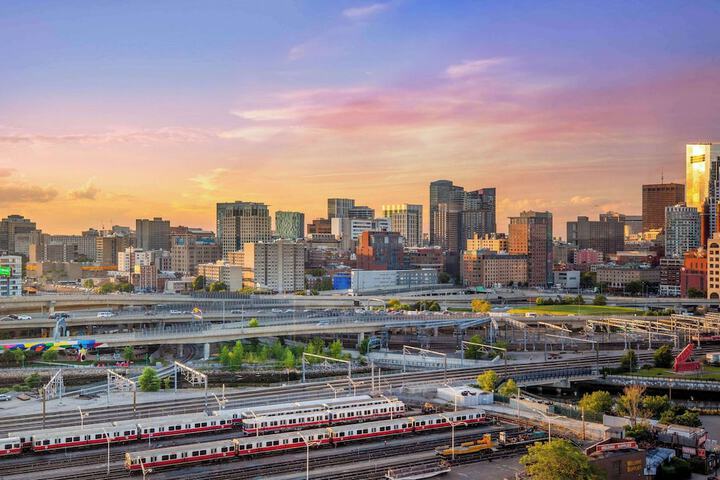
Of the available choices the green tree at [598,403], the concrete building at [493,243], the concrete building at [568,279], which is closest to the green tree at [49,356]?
the green tree at [598,403]

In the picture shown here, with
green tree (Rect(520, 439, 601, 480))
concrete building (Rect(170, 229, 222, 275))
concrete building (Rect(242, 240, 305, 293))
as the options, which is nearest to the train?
green tree (Rect(520, 439, 601, 480))

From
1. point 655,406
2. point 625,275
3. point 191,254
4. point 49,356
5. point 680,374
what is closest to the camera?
point 655,406

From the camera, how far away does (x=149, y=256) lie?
183 m

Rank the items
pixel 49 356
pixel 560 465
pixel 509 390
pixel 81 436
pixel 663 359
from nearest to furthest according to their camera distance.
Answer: pixel 560 465 < pixel 81 436 < pixel 509 390 < pixel 663 359 < pixel 49 356

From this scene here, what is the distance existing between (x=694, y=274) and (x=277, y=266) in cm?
7123

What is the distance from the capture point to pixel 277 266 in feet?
481

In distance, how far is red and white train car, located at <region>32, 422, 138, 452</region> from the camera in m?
34.9

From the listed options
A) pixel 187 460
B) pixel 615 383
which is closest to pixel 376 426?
pixel 187 460

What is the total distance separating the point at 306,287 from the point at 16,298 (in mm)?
62539

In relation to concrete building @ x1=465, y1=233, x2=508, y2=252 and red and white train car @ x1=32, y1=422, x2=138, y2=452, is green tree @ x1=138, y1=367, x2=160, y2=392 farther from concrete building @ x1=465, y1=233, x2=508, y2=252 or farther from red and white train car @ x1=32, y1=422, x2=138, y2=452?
concrete building @ x1=465, y1=233, x2=508, y2=252

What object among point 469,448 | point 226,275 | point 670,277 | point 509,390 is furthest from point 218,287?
point 469,448

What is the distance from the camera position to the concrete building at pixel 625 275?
146625 mm

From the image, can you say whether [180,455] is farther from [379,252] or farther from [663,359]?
[379,252]

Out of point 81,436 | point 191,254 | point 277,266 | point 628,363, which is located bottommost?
point 628,363
